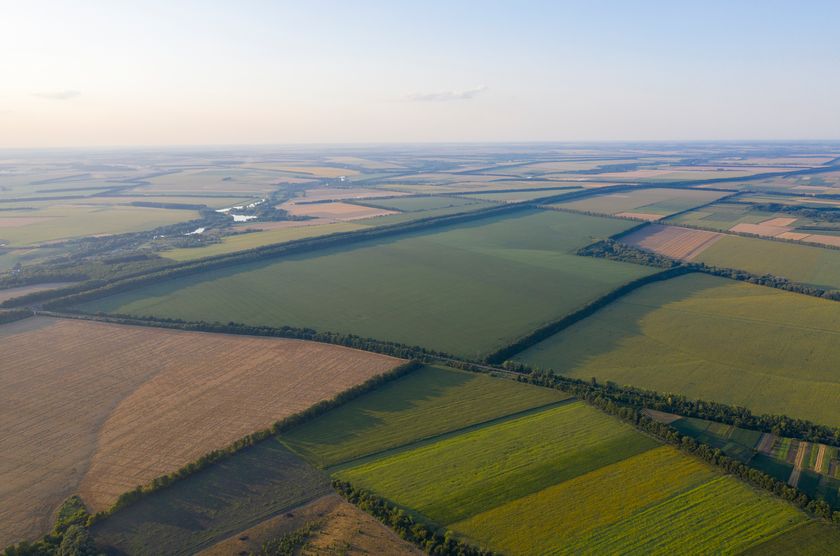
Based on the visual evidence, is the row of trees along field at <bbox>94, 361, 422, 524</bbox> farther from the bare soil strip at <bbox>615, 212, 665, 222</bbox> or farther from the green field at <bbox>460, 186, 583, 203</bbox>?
the green field at <bbox>460, 186, 583, 203</bbox>

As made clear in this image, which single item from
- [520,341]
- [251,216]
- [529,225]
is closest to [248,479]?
[520,341]

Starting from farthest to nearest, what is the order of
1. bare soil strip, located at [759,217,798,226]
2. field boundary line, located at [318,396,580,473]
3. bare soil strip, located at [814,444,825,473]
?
bare soil strip, located at [759,217,798,226] < field boundary line, located at [318,396,580,473] < bare soil strip, located at [814,444,825,473]

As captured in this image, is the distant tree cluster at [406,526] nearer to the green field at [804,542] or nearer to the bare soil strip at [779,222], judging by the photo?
the green field at [804,542]

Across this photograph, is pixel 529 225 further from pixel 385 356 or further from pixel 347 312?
pixel 385 356

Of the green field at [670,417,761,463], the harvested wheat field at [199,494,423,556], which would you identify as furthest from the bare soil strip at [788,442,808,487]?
the harvested wheat field at [199,494,423,556]

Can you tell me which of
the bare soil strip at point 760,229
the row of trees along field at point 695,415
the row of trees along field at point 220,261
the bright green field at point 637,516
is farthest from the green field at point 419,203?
the bright green field at point 637,516

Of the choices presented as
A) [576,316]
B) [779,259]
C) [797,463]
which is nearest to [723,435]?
[797,463]
